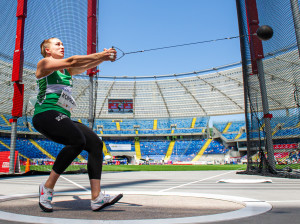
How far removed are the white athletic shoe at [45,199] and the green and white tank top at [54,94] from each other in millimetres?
721

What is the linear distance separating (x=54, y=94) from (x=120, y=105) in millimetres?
45776

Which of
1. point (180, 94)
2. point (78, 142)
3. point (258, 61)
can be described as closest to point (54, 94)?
point (78, 142)

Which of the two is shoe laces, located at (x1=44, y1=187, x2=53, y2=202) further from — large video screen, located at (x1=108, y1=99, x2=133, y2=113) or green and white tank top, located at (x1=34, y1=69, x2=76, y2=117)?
large video screen, located at (x1=108, y1=99, x2=133, y2=113)

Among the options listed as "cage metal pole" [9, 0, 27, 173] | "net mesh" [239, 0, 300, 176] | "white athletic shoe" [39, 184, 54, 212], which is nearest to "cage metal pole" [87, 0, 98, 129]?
"cage metal pole" [9, 0, 27, 173]

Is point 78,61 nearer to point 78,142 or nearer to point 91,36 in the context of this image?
point 78,142

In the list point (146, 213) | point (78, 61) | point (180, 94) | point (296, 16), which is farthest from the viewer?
point (180, 94)

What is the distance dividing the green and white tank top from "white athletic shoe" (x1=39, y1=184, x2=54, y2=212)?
0.72m

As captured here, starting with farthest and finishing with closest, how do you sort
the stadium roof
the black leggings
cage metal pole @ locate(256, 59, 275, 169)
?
the stadium roof < cage metal pole @ locate(256, 59, 275, 169) < the black leggings

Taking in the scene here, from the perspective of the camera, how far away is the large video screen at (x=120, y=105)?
48.0 m

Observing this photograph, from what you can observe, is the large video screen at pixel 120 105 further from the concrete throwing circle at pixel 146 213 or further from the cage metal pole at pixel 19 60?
the concrete throwing circle at pixel 146 213

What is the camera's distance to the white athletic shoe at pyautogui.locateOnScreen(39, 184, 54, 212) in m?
2.31

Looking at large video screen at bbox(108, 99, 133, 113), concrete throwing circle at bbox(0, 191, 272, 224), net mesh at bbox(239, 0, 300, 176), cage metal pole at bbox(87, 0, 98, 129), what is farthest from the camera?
large video screen at bbox(108, 99, 133, 113)

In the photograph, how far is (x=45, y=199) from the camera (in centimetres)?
236

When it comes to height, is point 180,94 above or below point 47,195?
above
